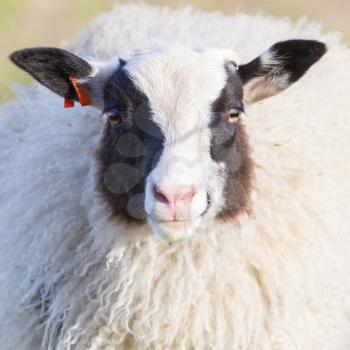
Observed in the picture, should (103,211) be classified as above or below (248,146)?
below

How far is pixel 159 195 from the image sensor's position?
377 cm

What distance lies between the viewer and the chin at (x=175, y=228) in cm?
382

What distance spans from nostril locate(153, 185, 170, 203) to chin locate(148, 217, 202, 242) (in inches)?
4.3

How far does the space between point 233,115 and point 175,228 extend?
0.65m

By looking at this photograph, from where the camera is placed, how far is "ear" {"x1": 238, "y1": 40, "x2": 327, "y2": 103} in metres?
4.36

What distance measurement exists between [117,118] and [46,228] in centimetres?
70

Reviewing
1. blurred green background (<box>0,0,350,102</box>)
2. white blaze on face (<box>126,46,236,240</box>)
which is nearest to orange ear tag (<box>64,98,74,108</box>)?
white blaze on face (<box>126,46,236,240</box>)

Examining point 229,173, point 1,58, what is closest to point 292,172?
point 229,173

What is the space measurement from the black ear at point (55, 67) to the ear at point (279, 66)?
2.46 feet

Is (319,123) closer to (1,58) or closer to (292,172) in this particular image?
(292,172)

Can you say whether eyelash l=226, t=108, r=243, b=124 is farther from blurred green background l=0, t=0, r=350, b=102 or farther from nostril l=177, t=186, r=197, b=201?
blurred green background l=0, t=0, r=350, b=102

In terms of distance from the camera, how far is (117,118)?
13.8ft

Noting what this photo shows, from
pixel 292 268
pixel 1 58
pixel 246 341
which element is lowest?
pixel 1 58

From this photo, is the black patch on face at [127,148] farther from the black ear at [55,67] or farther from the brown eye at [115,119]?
the black ear at [55,67]
